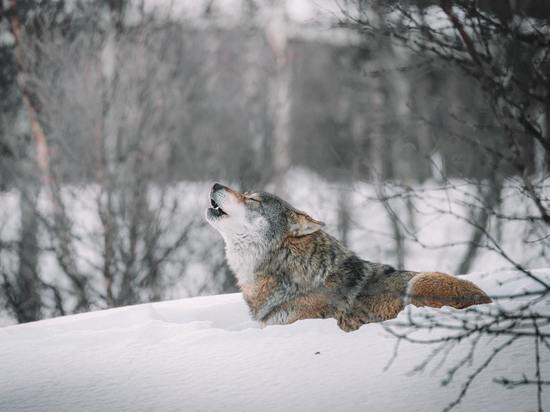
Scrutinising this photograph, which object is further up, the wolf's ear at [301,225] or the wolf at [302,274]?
the wolf's ear at [301,225]

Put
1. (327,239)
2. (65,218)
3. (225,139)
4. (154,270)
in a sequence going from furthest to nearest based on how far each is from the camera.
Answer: (225,139) < (154,270) < (65,218) < (327,239)

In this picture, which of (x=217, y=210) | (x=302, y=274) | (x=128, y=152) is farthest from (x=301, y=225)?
(x=128, y=152)

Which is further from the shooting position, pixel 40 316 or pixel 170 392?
pixel 40 316

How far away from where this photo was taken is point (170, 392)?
2.71 metres

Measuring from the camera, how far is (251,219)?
452 centimetres

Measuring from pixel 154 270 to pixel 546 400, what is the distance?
21.3 ft

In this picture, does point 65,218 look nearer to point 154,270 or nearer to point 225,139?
point 154,270

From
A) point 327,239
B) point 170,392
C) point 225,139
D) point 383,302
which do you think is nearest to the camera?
point 170,392

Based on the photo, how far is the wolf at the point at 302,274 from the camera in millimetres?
3869

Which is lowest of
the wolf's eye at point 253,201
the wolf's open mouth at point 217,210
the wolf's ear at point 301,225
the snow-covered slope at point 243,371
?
the snow-covered slope at point 243,371

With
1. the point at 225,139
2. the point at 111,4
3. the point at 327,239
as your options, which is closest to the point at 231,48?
the point at 225,139

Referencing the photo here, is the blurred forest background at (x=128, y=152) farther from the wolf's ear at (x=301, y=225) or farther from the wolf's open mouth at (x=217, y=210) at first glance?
the wolf's open mouth at (x=217, y=210)

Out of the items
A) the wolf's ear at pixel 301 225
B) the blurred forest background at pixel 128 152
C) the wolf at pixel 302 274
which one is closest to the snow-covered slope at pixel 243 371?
the wolf at pixel 302 274

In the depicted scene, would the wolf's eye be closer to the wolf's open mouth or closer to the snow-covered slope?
the wolf's open mouth
